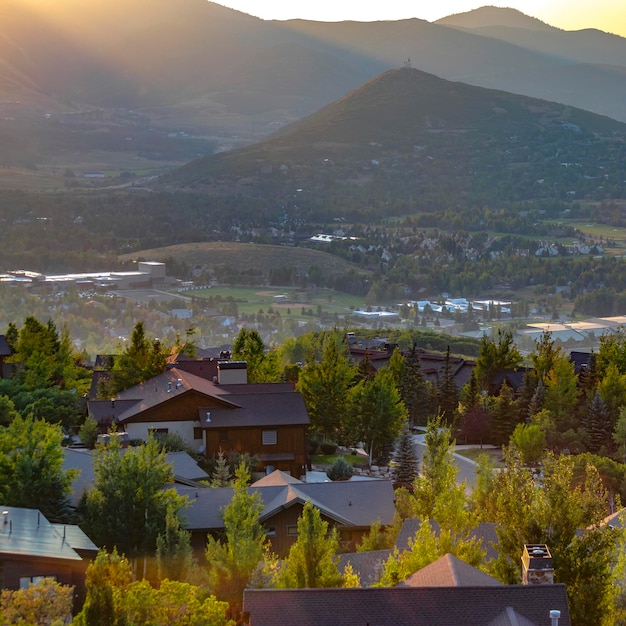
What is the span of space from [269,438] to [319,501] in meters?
8.69

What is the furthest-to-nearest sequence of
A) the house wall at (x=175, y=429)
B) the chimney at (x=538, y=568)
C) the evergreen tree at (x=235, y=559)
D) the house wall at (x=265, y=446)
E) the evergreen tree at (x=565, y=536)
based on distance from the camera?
the house wall at (x=175, y=429), the house wall at (x=265, y=446), the evergreen tree at (x=235, y=559), the evergreen tree at (x=565, y=536), the chimney at (x=538, y=568)

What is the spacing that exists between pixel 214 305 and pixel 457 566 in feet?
346

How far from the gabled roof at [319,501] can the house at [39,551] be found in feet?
14.1

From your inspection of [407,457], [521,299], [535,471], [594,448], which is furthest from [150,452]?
[521,299]

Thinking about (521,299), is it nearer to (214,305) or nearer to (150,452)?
(214,305)

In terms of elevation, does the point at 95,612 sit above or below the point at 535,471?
above

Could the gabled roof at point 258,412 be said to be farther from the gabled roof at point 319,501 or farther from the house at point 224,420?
the gabled roof at point 319,501

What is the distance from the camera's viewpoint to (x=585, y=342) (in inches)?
4432

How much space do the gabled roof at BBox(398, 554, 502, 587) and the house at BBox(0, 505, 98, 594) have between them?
6.85 m

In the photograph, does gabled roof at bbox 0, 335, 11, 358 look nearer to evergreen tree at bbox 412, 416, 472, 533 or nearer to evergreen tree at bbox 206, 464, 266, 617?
evergreen tree at bbox 412, 416, 472, 533

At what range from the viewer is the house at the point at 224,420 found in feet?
137

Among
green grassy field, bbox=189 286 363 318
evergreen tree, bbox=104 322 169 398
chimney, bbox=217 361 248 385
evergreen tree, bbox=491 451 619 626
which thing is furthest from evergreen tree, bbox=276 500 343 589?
green grassy field, bbox=189 286 363 318

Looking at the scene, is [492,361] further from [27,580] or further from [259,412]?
[27,580]

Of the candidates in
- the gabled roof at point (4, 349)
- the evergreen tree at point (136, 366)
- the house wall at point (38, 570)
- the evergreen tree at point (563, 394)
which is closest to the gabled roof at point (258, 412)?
the evergreen tree at point (136, 366)
